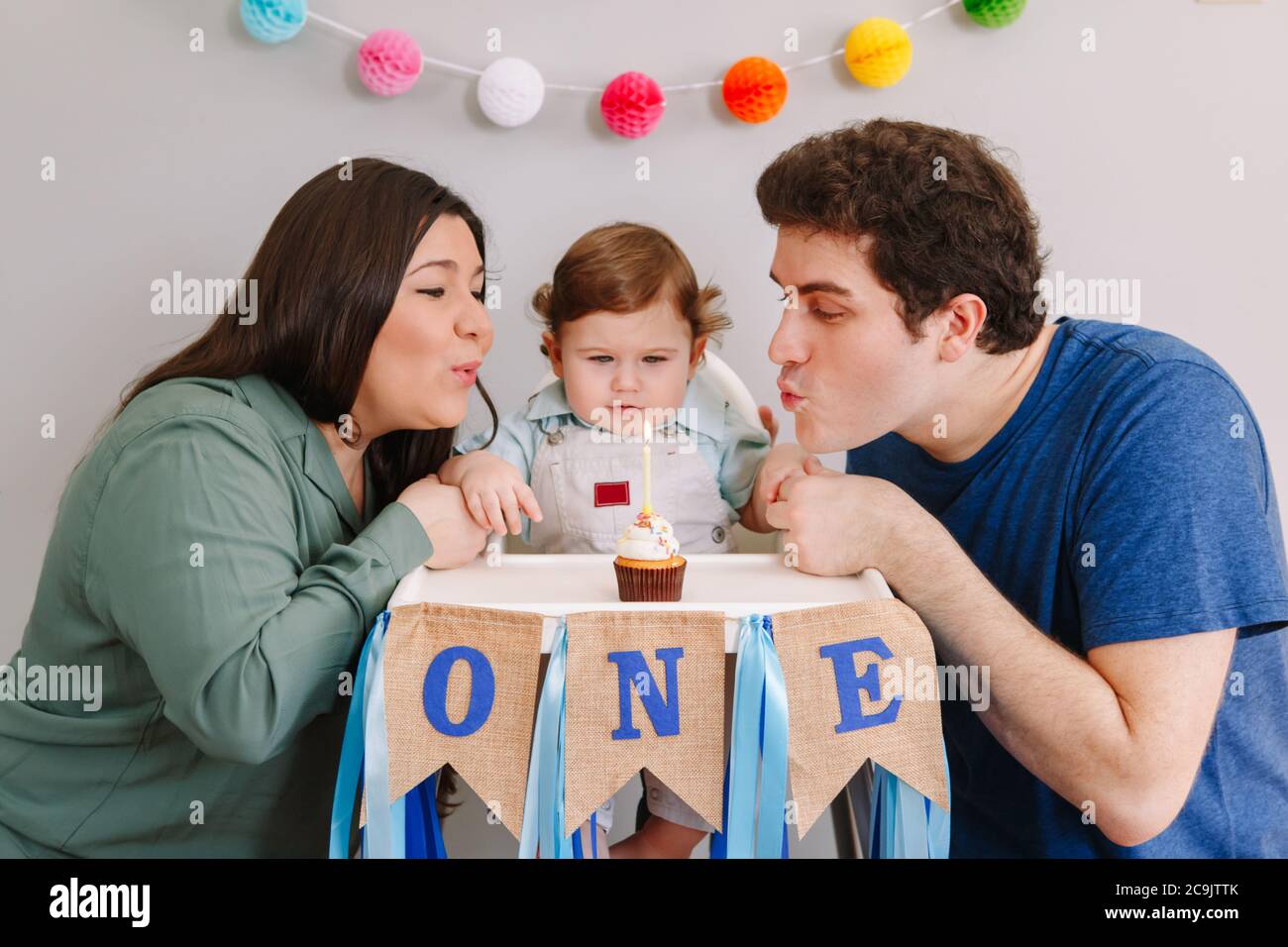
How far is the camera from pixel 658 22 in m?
2.12

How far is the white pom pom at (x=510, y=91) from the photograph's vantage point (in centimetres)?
206

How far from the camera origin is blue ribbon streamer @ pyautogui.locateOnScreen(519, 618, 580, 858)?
1129 mm

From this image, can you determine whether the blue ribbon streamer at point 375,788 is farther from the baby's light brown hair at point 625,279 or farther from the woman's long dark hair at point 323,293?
the baby's light brown hair at point 625,279

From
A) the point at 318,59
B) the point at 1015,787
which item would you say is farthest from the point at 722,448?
the point at 318,59

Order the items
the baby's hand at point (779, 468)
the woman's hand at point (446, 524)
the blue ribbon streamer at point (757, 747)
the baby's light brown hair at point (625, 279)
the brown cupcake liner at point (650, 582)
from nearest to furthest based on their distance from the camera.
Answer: the blue ribbon streamer at point (757, 747) < the brown cupcake liner at point (650, 582) < the woman's hand at point (446, 524) < the baby's hand at point (779, 468) < the baby's light brown hair at point (625, 279)

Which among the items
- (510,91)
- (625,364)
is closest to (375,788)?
(625,364)

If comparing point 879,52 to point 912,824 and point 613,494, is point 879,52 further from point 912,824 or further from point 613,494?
point 912,824

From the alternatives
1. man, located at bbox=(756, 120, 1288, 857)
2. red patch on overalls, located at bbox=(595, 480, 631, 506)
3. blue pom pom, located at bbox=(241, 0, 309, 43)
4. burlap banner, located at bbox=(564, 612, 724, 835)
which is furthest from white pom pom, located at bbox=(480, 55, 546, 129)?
burlap banner, located at bbox=(564, 612, 724, 835)

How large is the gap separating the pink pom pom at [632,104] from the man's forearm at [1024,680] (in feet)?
3.65

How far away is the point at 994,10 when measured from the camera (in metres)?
2.08

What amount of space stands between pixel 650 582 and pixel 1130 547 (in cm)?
53

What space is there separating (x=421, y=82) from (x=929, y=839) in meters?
1.67

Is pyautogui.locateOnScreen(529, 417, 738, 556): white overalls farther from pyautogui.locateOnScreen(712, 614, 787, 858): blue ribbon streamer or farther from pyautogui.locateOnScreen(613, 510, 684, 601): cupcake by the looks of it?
pyautogui.locateOnScreen(712, 614, 787, 858): blue ribbon streamer

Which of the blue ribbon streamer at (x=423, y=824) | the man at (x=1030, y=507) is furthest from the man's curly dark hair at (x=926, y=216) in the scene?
the blue ribbon streamer at (x=423, y=824)
